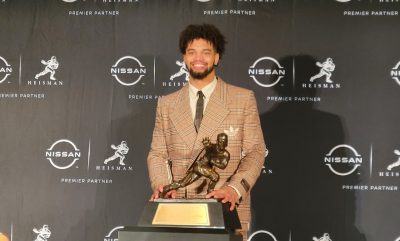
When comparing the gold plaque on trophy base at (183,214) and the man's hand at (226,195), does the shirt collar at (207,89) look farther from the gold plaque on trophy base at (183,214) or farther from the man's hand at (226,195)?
the gold plaque on trophy base at (183,214)

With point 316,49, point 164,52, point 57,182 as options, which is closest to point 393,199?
point 316,49

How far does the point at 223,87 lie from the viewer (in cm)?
298

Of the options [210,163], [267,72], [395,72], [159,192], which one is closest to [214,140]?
[210,163]

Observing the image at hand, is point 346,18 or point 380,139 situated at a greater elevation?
point 346,18

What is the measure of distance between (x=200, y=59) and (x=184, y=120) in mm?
305

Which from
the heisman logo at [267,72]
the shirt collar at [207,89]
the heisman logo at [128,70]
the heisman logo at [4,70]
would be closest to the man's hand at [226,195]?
Result: the shirt collar at [207,89]

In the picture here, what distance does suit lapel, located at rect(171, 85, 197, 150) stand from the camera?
289 cm

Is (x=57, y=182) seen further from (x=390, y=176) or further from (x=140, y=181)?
(x=390, y=176)

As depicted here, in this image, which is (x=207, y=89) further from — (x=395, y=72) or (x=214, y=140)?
(x=395, y=72)

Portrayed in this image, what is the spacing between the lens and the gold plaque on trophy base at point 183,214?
2.39m

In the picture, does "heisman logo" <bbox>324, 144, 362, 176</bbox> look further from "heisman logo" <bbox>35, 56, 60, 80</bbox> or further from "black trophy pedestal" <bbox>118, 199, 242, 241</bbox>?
"heisman logo" <bbox>35, 56, 60, 80</bbox>

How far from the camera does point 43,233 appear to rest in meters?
4.03

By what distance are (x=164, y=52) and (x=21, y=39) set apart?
1021mm

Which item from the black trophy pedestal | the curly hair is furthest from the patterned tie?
the black trophy pedestal
